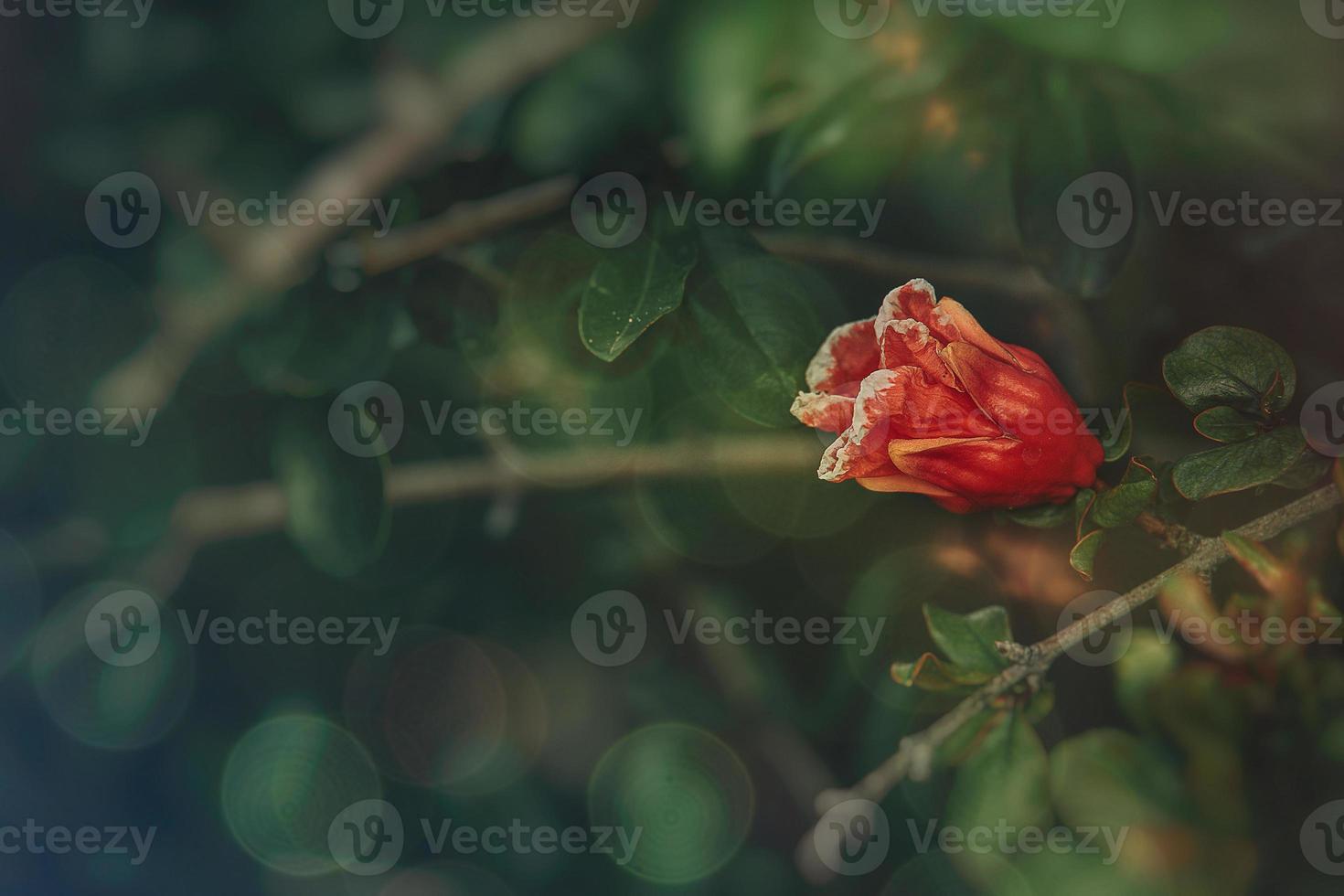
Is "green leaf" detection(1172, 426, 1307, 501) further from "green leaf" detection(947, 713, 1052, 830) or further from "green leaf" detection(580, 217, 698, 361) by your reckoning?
"green leaf" detection(580, 217, 698, 361)

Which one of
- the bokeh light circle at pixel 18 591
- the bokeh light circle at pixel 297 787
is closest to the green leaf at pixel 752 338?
the bokeh light circle at pixel 297 787

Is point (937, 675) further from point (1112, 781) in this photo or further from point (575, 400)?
point (575, 400)

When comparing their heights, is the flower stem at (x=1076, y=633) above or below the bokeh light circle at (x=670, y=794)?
above

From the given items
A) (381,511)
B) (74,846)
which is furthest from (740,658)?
Result: (74,846)

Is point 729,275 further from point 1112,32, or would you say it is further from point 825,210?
point 1112,32

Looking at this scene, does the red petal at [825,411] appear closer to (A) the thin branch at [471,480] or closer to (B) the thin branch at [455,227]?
(A) the thin branch at [471,480]
